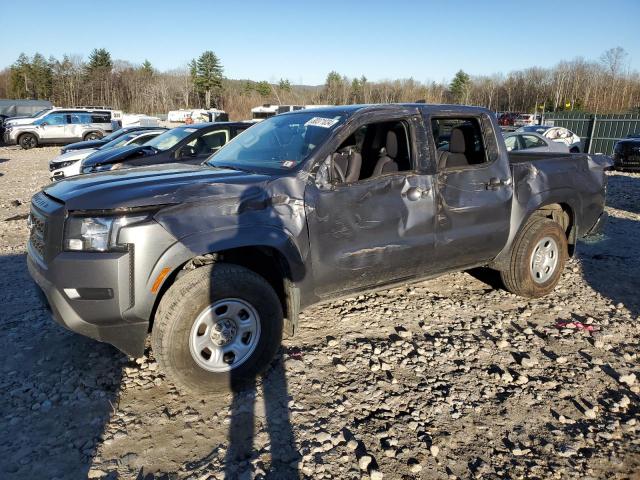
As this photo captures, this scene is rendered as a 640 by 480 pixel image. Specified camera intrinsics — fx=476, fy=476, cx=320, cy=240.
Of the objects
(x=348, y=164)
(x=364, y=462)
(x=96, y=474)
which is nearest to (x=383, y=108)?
(x=348, y=164)

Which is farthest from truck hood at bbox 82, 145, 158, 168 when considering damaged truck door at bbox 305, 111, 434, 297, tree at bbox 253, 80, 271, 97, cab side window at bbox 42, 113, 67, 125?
tree at bbox 253, 80, 271, 97

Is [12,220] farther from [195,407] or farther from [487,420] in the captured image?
[487,420]

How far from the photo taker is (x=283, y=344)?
396 centimetres

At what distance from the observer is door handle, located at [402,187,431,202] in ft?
12.5

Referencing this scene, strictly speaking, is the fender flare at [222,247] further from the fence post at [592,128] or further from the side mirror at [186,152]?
the fence post at [592,128]

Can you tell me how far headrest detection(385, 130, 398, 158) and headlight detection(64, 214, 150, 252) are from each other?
2147 mm

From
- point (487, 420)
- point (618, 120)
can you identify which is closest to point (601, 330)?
point (487, 420)

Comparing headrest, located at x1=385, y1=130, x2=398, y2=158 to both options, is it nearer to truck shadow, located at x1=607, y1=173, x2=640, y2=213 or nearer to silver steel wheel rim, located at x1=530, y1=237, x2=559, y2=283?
silver steel wheel rim, located at x1=530, y1=237, x2=559, y2=283

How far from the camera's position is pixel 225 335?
3.17 meters

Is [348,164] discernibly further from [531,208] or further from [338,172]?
[531,208]

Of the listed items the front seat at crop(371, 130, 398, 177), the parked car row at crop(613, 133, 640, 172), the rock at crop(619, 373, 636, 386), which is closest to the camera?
the rock at crop(619, 373, 636, 386)

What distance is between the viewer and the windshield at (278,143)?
11.8 ft

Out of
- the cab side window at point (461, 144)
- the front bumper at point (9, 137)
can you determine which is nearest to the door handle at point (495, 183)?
the cab side window at point (461, 144)

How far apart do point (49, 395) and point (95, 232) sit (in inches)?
50.8
